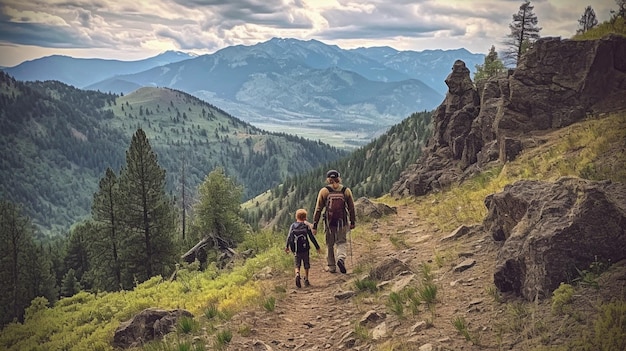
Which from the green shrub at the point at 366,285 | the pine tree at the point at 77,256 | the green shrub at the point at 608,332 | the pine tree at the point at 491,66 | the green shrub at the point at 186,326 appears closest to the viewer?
the green shrub at the point at 608,332

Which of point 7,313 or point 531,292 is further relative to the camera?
point 7,313

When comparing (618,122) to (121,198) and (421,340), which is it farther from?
(121,198)

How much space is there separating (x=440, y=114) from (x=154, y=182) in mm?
26548

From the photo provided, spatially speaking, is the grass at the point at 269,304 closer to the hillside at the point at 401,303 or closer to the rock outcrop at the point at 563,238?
the hillside at the point at 401,303

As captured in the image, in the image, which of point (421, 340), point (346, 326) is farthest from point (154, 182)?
point (421, 340)

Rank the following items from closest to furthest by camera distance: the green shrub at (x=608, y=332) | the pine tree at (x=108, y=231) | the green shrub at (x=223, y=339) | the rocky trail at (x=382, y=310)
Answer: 1. the green shrub at (x=608, y=332)
2. the rocky trail at (x=382, y=310)
3. the green shrub at (x=223, y=339)
4. the pine tree at (x=108, y=231)

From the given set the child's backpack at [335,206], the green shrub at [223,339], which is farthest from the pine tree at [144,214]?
the green shrub at [223,339]

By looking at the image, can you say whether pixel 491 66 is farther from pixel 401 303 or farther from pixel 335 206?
pixel 401 303

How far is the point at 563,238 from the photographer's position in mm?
8562

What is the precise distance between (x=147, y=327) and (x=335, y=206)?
6844 mm

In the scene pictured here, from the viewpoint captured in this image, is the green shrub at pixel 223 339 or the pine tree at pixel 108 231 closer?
the green shrub at pixel 223 339

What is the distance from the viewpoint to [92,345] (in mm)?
13742

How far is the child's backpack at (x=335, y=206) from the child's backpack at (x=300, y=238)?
937 millimetres

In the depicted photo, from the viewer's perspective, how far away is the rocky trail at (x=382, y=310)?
9.08 m
